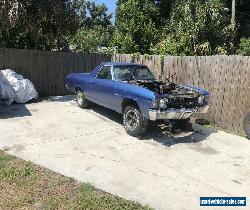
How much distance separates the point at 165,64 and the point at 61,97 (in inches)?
175

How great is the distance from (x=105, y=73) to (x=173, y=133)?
8.63 ft

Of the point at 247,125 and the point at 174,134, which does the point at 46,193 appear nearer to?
the point at 174,134

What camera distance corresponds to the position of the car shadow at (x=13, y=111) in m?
11.1

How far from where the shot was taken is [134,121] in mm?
9266

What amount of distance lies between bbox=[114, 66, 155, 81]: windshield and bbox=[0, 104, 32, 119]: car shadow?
3039 mm

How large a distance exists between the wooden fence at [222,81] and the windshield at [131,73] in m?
1.69

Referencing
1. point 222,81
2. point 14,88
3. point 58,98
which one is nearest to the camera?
point 222,81

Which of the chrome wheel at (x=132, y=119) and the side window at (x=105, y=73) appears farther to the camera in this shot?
the side window at (x=105, y=73)

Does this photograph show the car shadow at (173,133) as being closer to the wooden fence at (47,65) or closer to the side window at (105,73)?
the side window at (105,73)

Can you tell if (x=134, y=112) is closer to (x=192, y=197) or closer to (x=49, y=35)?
(x=192, y=197)

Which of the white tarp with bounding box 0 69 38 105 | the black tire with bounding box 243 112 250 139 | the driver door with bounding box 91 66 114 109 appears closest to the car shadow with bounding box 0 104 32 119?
the white tarp with bounding box 0 69 38 105

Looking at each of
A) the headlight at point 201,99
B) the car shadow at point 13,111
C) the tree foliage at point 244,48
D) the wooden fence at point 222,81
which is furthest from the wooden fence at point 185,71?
the tree foliage at point 244,48

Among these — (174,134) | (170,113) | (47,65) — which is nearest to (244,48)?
(47,65)

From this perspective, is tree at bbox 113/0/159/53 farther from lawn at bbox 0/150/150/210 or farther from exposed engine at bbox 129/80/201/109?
lawn at bbox 0/150/150/210
